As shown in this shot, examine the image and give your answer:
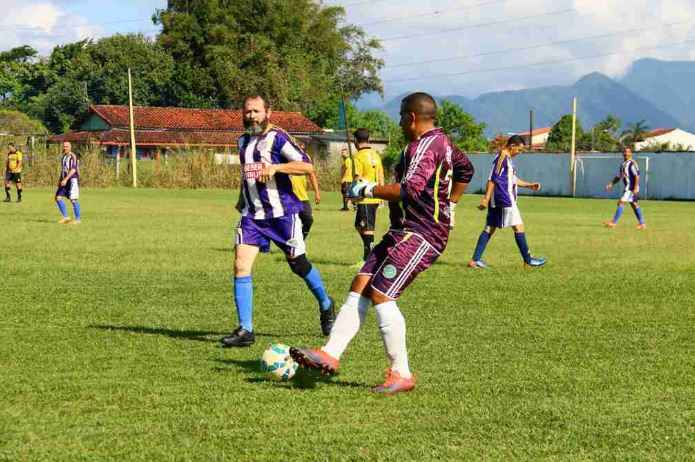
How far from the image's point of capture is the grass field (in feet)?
17.3

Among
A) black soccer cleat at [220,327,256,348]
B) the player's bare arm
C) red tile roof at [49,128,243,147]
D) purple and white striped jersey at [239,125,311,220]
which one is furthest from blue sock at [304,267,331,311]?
red tile roof at [49,128,243,147]

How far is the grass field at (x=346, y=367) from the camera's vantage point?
528 centimetres

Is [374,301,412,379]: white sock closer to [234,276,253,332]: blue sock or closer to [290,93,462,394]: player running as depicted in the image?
[290,93,462,394]: player running

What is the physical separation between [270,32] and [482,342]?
80.7m

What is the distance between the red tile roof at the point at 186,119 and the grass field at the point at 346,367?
6081cm

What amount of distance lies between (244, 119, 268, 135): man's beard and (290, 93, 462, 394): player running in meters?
2.01

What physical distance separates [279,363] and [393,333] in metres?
0.80

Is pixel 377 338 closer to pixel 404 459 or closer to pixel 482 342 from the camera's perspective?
pixel 482 342

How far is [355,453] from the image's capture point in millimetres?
5062

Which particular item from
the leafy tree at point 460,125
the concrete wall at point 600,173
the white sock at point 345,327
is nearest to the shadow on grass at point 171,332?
the white sock at point 345,327

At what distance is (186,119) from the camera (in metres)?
77.2

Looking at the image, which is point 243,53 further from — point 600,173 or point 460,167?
point 460,167

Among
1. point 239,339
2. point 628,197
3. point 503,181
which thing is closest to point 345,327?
point 239,339

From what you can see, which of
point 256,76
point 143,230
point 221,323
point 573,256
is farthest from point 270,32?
point 221,323
